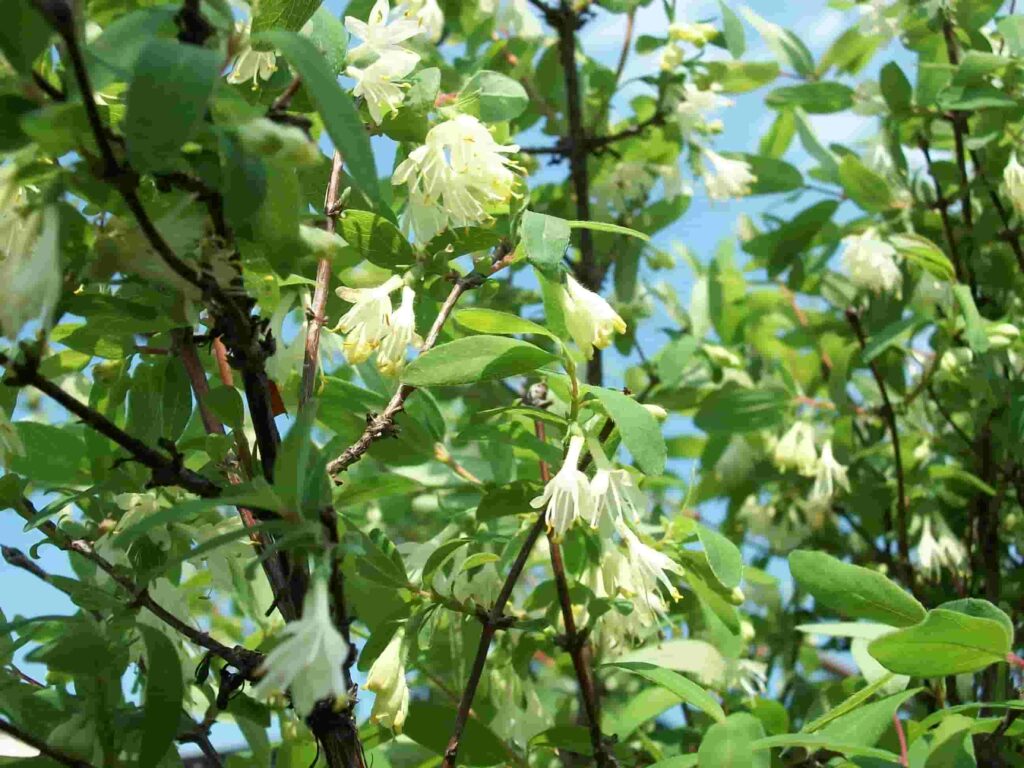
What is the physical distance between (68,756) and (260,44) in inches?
22.3

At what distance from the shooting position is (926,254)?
1594 mm

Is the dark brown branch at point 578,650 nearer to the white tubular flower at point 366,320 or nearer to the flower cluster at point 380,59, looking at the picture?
the white tubular flower at point 366,320

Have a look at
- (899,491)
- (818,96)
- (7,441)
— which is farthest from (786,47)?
(7,441)

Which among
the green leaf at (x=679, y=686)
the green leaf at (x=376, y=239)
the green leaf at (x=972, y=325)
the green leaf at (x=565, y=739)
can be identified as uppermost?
the green leaf at (x=376, y=239)

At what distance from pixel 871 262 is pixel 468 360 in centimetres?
110

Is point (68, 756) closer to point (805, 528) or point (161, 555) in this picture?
point (161, 555)

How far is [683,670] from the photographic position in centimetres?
150

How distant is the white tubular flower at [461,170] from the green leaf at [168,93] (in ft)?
1.24

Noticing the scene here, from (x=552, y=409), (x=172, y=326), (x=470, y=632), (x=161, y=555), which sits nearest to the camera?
(x=172, y=326)

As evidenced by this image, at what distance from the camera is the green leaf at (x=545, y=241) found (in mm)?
921

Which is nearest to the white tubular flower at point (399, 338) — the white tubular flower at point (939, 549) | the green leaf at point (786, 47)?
the white tubular flower at point (939, 549)

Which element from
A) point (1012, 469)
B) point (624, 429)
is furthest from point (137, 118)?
point (1012, 469)

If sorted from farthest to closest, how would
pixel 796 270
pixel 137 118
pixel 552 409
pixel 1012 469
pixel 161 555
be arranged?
1. pixel 796 270
2. pixel 1012 469
3. pixel 552 409
4. pixel 161 555
5. pixel 137 118

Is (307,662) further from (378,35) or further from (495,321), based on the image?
(378,35)
